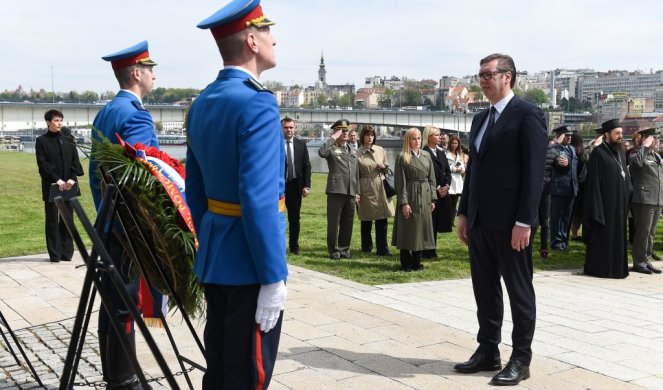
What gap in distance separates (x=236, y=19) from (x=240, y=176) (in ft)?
2.24

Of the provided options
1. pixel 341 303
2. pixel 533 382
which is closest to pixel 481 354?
pixel 533 382

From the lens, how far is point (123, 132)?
4594 millimetres

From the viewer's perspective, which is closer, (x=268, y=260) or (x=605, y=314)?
(x=268, y=260)

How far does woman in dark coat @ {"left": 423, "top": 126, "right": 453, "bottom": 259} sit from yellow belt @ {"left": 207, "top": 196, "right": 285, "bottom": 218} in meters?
7.45

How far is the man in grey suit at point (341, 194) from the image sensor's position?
1084 centimetres

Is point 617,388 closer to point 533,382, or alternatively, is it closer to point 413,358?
point 533,382

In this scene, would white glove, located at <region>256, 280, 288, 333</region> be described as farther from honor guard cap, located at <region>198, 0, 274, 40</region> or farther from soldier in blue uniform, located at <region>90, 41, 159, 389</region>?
soldier in blue uniform, located at <region>90, 41, 159, 389</region>

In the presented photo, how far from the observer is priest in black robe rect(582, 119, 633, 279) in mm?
9711

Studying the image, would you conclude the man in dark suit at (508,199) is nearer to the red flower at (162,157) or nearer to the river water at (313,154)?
the red flower at (162,157)

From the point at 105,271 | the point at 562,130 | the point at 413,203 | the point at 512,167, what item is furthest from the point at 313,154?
the point at 105,271

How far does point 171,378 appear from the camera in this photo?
312 cm

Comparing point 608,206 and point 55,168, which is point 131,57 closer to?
point 55,168

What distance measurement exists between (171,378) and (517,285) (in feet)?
8.81

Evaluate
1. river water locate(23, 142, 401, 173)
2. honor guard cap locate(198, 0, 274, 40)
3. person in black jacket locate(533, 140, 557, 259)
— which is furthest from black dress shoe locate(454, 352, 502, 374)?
river water locate(23, 142, 401, 173)
